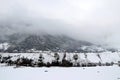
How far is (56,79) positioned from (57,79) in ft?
0.62

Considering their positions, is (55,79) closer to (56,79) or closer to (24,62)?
(56,79)

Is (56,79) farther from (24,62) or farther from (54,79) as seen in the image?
(24,62)

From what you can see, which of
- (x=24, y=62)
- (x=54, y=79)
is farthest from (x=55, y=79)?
(x=24, y=62)

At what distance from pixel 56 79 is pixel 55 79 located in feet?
0.59

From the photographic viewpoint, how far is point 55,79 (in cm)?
3109

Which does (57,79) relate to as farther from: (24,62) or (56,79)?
(24,62)

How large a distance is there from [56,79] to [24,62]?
110902 millimetres

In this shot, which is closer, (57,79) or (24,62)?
(57,79)

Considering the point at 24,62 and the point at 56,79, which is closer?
the point at 56,79

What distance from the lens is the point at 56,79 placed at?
31.1 meters

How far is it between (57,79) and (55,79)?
0.36 meters

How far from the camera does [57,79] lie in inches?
1226

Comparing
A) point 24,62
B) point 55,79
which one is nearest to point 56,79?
point 55,79

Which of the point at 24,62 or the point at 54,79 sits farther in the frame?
the point at 24,62
